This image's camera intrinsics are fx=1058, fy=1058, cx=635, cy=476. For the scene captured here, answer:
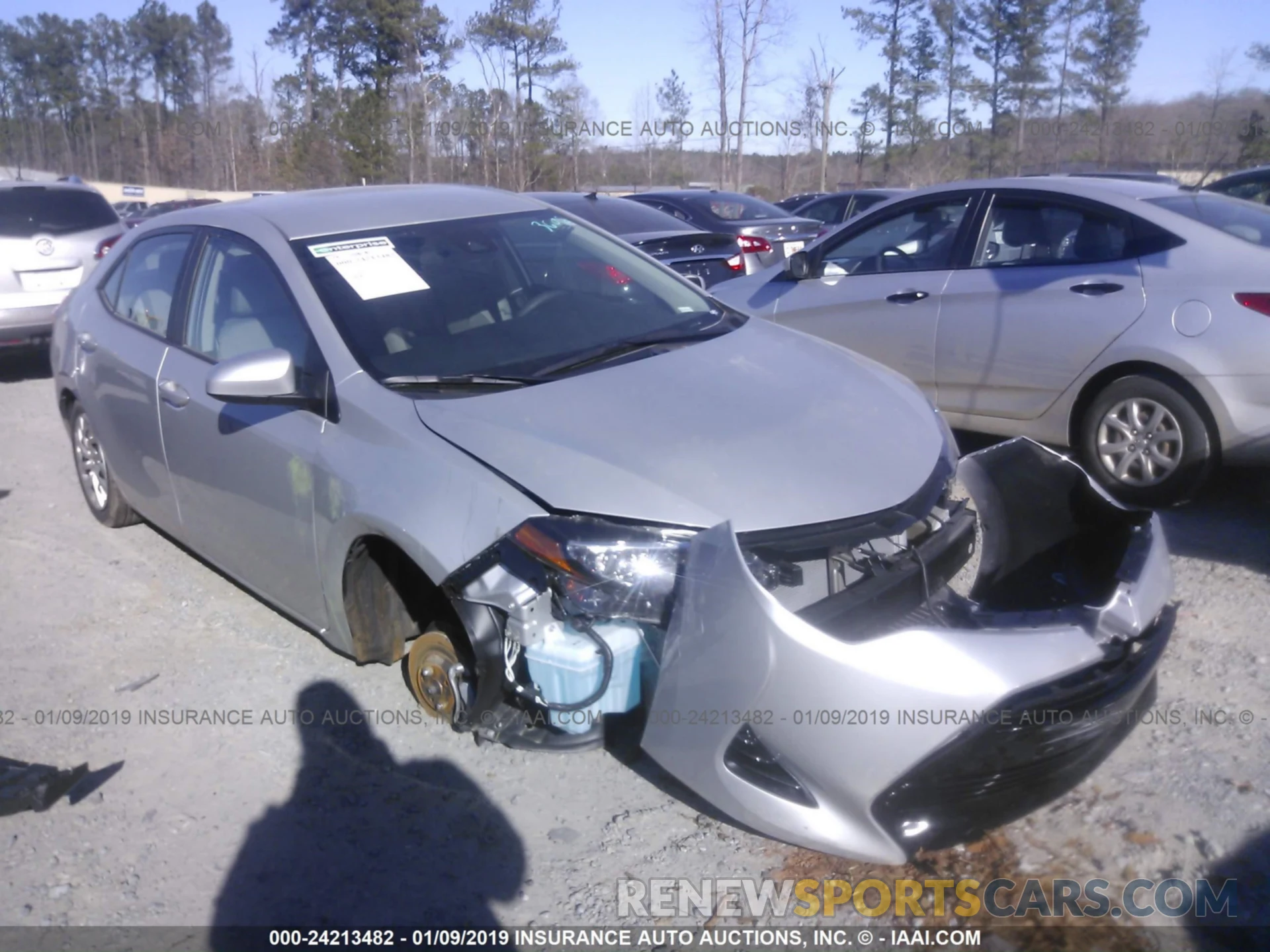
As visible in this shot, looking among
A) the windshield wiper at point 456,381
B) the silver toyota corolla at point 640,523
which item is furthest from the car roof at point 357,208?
the windshield wiper at point 456,381

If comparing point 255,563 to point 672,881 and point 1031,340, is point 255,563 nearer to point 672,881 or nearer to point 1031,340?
point 672,881

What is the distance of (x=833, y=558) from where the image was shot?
2.82 meters

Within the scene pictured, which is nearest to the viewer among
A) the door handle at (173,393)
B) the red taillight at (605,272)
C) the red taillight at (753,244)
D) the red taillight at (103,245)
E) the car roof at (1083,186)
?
the door handle at (173,393)

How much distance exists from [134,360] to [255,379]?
1.53 m

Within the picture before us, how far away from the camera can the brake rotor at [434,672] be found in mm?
3279

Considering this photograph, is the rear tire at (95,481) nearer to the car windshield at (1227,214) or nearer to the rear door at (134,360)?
the rear door at (134,360)

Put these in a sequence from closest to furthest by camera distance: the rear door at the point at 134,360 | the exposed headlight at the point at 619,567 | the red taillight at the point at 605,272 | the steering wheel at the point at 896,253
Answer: the exposed headlight at the point at 619,567 → the red taillight at the point at 605,272 → the rear door at the point at 134,360 → the steering wheel at the point at 896,253

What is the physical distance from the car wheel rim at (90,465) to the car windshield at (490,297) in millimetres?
2398

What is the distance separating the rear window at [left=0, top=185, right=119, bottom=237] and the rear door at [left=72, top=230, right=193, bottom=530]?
527cm

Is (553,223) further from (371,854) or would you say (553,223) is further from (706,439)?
(371,854)

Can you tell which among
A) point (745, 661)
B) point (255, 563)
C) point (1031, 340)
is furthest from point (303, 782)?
point (1031, 340)

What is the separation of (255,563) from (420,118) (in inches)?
772

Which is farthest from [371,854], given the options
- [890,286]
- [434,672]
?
[890,286]

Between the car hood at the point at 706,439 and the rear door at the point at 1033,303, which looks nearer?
the car hood at the point at 706,439
